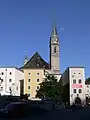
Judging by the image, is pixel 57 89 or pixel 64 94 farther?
pixel 64 94

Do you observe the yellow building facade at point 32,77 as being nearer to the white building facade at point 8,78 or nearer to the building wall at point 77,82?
the white building facade at point 8,78

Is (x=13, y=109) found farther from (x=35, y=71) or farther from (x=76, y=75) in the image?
(x=35, y=71)

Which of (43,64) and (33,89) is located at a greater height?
(43,64)

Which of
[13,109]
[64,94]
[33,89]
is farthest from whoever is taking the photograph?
[33,89]

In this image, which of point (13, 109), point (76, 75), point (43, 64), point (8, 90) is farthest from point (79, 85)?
point (13, 109)

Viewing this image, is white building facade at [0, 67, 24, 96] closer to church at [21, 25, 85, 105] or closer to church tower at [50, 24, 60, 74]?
church at [21, 25, 85, 105]

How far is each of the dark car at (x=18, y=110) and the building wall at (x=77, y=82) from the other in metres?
107

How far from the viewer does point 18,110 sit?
29.4 meters

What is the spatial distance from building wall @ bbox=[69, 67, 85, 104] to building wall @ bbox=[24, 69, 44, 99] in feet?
93.8

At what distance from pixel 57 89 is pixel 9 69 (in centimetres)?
3216

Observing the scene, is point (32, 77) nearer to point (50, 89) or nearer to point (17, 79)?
point (17, 79)

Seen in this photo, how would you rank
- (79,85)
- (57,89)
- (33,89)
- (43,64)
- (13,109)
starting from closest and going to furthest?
(13,109) < (57,89) < (79,85) < (33,89) < (43,64)

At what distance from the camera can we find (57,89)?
5034 inches

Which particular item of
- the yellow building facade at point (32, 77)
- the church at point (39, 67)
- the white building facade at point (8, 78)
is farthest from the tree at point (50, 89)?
the yellow building facade at point (32, 77)
